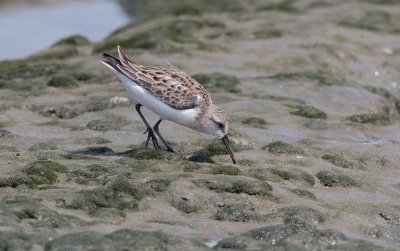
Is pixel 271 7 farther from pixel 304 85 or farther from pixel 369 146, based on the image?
pixel 369 146

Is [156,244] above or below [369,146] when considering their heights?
above

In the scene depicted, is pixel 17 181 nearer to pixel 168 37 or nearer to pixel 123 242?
pixel 123 242

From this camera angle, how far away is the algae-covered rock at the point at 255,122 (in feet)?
51.0

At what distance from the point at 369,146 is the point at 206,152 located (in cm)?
288

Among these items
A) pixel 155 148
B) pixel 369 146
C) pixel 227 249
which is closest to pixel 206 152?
pixel 155 148

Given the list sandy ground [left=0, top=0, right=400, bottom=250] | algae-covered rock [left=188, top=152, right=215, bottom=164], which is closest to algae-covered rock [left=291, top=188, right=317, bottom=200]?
sandy ground [left=0, top=0, right=400, bottom=250]

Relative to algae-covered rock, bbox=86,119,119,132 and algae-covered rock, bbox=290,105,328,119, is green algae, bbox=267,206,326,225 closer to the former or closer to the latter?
algae-covered rock, bbox=86,119,119,132

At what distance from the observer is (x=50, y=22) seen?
3303 cm

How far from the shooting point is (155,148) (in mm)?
12961

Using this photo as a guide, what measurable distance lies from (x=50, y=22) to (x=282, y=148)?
67.9 ft

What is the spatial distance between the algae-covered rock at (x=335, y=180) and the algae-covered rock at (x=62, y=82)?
23.1ft

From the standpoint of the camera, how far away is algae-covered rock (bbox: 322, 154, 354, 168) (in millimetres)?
13469

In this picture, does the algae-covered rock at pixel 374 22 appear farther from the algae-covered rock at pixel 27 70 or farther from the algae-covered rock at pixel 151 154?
the algae-covered rock at pixel 151 154

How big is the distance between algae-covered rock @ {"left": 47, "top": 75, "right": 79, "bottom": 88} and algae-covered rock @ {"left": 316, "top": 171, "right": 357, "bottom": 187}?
7028mm
